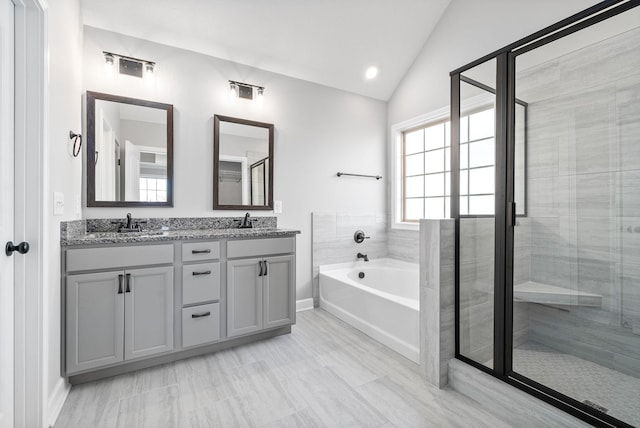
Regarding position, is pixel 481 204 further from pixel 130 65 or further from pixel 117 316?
pixel 130 65

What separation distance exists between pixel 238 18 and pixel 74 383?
2.95 metres

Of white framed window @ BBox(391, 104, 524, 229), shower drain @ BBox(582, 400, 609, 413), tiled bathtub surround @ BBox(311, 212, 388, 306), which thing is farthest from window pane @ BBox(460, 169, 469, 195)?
tiled bathtub surround @ BBox(311, 212, 388, 306)

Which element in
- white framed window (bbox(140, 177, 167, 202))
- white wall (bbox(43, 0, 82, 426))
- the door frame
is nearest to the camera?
the door frame

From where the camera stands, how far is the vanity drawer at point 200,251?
6.91 feet

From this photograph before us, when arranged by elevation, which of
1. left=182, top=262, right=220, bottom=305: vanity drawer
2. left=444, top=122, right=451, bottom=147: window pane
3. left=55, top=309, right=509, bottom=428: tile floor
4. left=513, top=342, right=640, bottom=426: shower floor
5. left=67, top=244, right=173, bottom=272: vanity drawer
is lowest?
left=55, top=309, right=509, bottom=428: tile floor

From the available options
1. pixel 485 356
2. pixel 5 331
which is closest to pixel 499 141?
pixel 485 356

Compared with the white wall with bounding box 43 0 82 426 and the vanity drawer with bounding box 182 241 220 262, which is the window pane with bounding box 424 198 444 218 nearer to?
the vanity drawer with bounding box 182 241 220 262

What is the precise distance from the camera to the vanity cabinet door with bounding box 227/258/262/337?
7.45ft

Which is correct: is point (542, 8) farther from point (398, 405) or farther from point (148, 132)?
point (148, 132)

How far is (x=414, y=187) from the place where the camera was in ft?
11.9

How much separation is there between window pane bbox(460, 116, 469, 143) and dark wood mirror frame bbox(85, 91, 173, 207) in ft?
7.55

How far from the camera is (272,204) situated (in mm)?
3029

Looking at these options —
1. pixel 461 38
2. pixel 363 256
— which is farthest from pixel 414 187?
pixel 461 38

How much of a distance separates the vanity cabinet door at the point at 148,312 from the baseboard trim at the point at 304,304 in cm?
140
